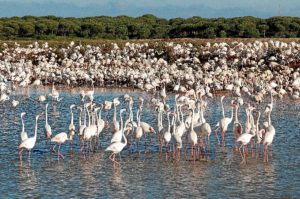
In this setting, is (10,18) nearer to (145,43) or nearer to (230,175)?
(145,43)

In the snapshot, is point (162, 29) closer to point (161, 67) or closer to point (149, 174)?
point (161, 67)

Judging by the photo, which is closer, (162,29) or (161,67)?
(161,67)

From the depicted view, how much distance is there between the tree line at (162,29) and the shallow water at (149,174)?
37.6 meters

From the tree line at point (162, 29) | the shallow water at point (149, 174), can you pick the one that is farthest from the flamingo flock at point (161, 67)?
the tree line at point (162, 29)

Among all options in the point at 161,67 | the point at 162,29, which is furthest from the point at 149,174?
the point at 162,29

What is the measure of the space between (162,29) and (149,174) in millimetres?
47760

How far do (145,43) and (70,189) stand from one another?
32.6 m

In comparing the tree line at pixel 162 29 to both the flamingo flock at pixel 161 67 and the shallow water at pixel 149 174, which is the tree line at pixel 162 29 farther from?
the shallow water at pixel 149 174

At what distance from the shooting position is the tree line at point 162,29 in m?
57.5

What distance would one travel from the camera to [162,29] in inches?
2462

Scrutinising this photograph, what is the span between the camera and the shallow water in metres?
13.9

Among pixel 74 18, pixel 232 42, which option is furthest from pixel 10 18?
pixel 232 42

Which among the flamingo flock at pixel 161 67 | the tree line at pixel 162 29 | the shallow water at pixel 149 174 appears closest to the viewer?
the shallow water at pixel 149 174

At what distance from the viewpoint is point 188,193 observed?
13.8 metres
